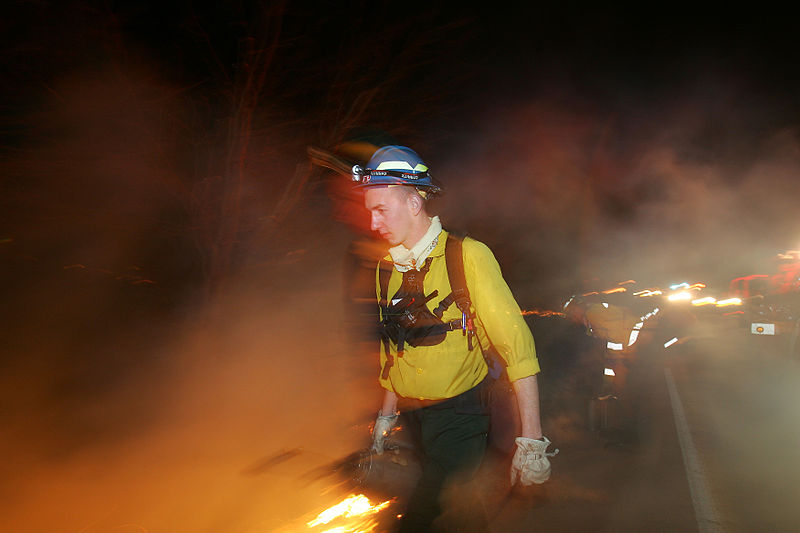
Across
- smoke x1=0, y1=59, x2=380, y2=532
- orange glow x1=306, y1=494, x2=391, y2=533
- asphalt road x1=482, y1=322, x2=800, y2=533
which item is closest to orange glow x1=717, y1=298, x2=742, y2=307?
asphalt road x1=482, y1=322, x2=800, y2=533

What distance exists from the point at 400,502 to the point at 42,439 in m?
4.72

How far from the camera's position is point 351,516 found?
2.13 meters

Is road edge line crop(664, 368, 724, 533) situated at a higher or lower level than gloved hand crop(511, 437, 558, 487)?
lower

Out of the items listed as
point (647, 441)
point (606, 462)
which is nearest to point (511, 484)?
point (606, 462)

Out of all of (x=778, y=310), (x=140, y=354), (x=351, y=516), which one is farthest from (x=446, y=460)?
(x=778, y=310)

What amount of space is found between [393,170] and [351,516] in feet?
4.21

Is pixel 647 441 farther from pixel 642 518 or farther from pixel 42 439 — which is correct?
pixel 42 439

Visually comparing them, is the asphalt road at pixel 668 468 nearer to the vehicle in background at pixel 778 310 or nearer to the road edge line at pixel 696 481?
the road edge line at pixel 696 481

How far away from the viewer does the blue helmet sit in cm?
226

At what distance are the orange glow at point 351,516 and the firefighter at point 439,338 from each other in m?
0.16

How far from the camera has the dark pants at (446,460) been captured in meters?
1.97

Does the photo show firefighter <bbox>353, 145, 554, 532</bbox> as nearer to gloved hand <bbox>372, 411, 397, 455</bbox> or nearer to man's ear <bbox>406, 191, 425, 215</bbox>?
man's ear <bbox>406, 191, 425, 215</bbox>

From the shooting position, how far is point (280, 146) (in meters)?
7.37

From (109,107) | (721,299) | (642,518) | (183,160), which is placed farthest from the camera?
(721,299)
